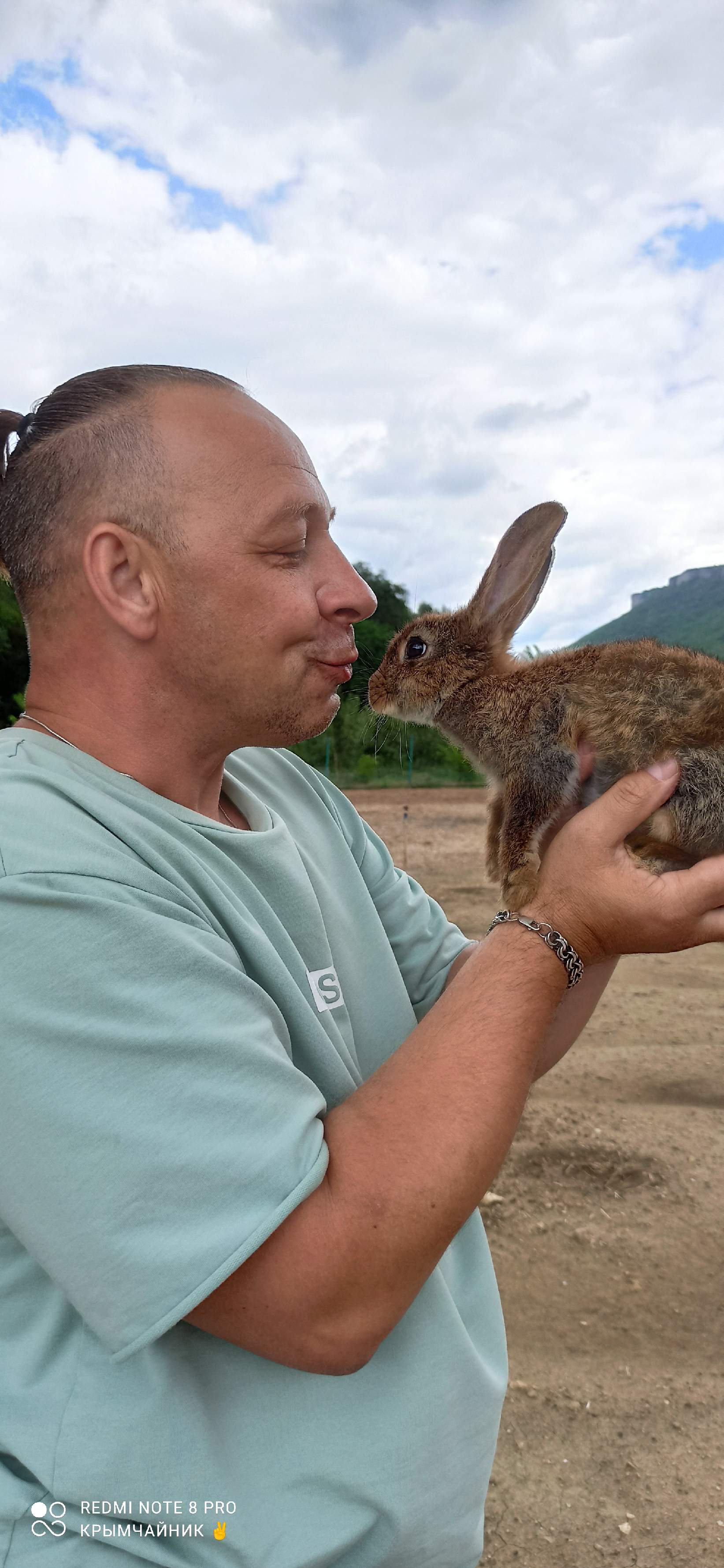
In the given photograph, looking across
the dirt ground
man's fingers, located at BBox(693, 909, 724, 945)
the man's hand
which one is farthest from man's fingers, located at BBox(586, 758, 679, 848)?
the dirt ground

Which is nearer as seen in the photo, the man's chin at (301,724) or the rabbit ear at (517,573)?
the man's chin at (301,724)

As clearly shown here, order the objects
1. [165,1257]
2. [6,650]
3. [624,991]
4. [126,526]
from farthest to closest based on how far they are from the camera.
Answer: [6,650] < [624,991] < [126,526] < [165,1257]

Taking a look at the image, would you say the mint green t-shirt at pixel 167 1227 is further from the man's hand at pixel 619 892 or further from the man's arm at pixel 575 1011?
the man's arm at pixel 575 1011

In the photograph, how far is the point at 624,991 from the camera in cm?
672

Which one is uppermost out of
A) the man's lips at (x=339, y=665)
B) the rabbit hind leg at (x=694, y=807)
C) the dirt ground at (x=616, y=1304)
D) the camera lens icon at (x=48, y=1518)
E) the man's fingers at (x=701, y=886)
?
the man's lips at (x=339, y=665)

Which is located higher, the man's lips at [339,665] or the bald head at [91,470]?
the bald head at [91,470]

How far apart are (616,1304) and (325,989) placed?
8.01ft

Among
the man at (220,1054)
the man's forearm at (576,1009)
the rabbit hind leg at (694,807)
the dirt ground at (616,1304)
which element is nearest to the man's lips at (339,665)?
the man at (220,1054)

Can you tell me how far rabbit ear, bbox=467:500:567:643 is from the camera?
2812mm

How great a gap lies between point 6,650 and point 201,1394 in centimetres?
1626

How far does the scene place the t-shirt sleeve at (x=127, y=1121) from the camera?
4.27 ft

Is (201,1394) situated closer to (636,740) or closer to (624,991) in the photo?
(636,740)

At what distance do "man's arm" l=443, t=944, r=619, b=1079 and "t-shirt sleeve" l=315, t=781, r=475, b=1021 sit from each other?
140 mm

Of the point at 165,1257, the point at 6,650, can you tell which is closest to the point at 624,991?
the point at 165,1257
